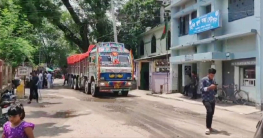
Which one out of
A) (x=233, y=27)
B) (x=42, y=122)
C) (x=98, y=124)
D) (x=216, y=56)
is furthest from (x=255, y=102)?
(x=42, y=122)

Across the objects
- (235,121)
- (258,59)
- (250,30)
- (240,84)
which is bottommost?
(235,121)

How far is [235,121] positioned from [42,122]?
21.2 feet

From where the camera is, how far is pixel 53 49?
60188 mm

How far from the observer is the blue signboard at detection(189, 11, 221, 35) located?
51.7 ft

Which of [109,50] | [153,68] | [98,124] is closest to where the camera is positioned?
[98,124]

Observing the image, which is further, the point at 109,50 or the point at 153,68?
the point at 153,68

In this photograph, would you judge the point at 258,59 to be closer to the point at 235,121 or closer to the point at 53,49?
the point at 235,121

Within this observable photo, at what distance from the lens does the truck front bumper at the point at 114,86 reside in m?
18.3

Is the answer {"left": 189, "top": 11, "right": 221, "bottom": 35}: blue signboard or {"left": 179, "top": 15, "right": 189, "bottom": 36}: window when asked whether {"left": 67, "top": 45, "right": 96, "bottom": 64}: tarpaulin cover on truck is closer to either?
{"left": 179, "top": 15, "right": 189, "bottom": 36}: window

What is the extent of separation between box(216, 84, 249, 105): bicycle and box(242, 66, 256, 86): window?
1.72 ft

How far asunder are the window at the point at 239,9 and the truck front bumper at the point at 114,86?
23.8 feet

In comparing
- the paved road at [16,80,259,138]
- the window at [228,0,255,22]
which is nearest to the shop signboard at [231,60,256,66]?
the window at [228,0,255,22]

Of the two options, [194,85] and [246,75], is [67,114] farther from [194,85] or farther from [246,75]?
[246,75]

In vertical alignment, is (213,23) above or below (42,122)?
above
